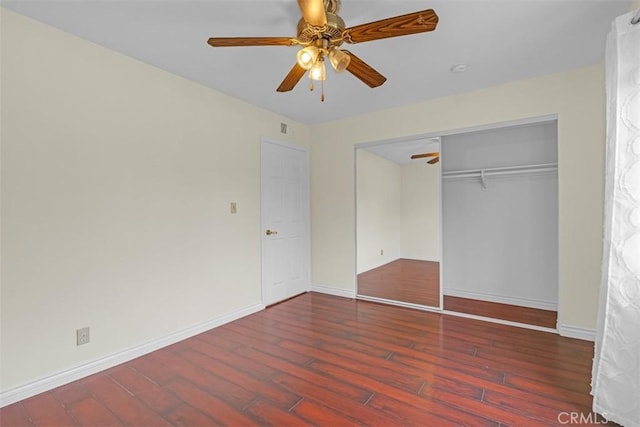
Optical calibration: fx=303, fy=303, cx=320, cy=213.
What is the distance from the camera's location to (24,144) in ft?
6.56

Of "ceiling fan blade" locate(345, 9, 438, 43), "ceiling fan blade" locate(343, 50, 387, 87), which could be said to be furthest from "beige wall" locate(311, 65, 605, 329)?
"ceiling fan blade" locate(345, 9, 438, 43)

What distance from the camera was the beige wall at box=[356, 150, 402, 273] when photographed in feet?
17.7

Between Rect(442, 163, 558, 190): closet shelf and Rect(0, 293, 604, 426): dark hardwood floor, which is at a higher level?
Rect(442, 163, 558, 190): closet shelf

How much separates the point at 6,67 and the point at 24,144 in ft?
1.59

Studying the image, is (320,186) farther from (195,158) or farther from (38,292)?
(38,292)

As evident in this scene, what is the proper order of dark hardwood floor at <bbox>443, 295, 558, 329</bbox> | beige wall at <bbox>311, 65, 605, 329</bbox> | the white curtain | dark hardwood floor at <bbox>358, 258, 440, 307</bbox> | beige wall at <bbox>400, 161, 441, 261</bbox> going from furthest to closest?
beige wall at <bbox>400, 161, 441, 261</bbox> → dark hardwood floor at <bbox>358, 258, 440, 307</bbox> → dark hardwood floor at <bbox>443, 295, 558, 329</bbox> → beige wall at <bbox>311, 65, 605, 329</bbox> → the white curtain

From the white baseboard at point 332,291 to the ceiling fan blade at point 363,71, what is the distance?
2.82 m

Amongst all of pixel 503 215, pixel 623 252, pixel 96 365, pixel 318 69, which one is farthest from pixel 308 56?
pixel 503 215

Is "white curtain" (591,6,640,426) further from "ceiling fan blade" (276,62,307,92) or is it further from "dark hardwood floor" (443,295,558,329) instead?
"ceiling fan blade" (276,62,307,92)

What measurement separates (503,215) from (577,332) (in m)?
1.50

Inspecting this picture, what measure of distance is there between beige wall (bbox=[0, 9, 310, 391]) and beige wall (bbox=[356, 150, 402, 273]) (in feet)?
8.54

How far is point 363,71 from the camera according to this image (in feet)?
6.86

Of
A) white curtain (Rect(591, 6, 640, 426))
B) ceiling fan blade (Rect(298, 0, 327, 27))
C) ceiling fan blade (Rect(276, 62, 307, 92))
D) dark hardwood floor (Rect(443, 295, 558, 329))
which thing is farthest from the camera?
dark hardwood floor (Rect(443, 295, 558, 329))

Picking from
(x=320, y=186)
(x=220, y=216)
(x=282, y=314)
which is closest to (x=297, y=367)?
(x=282, y=314)
